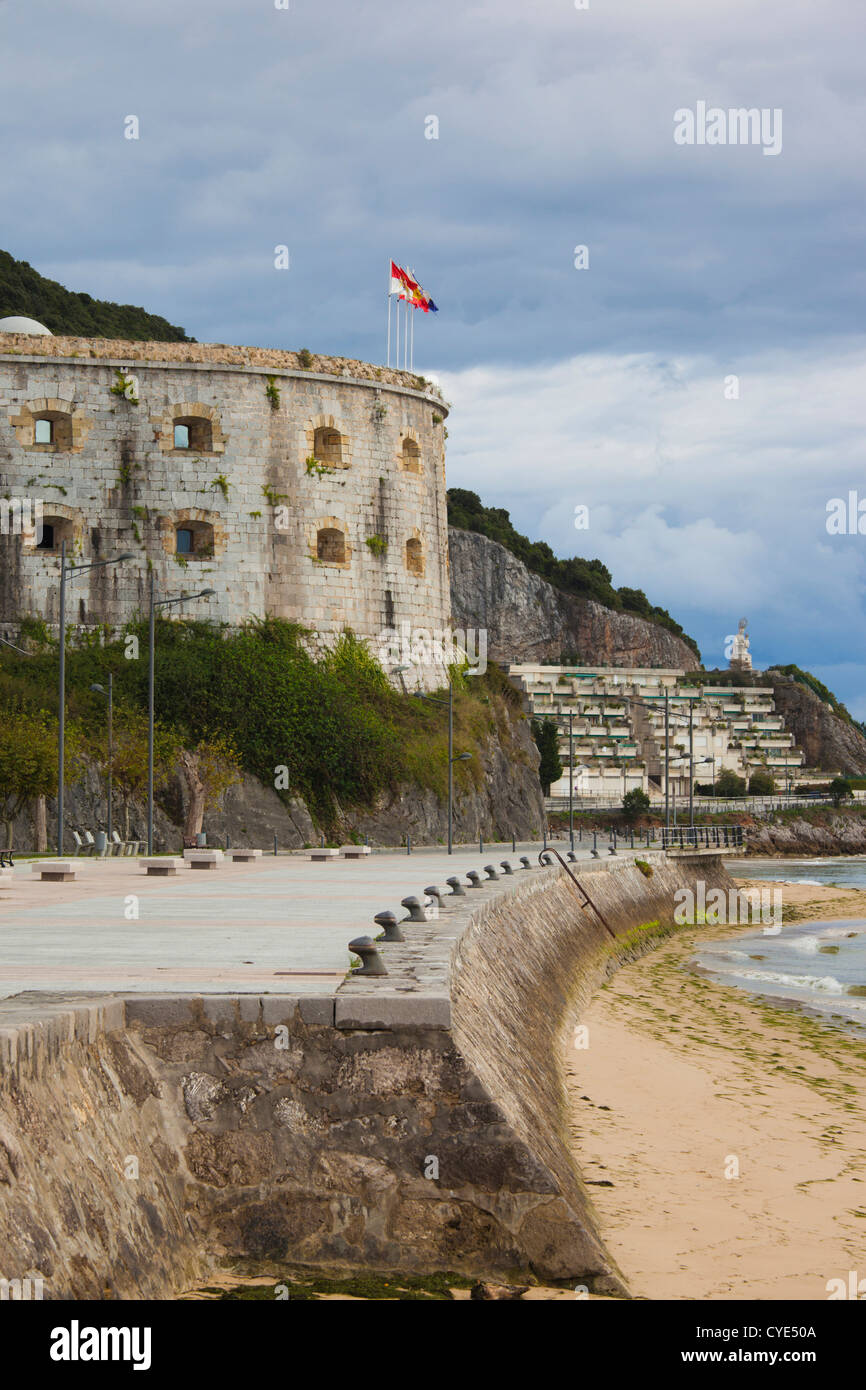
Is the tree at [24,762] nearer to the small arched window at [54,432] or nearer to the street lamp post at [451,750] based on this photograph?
the small arched window at [54,432]

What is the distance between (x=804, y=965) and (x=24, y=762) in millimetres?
18441

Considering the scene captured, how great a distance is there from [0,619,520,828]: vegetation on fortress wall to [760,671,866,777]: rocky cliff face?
88651 millimetres

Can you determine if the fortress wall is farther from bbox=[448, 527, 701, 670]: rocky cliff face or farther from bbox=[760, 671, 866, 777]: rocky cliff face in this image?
bbox=[760, 671, 866, 777]: rocky cliff face

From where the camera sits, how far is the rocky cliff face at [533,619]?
420 feet

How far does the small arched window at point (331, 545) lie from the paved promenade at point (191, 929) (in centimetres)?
2412

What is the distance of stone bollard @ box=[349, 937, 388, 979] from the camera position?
7840 mm

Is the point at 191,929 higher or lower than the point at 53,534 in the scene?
lower

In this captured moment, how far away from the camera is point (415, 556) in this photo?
47.5 m

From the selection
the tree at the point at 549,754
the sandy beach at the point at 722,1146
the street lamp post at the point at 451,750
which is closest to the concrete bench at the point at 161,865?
the sandy beach at the point at 722,1146

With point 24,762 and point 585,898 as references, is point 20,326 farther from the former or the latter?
point 585,898

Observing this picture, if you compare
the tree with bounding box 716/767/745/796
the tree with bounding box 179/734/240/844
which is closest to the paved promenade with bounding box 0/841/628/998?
the tree with bounding box 179/734/240/844

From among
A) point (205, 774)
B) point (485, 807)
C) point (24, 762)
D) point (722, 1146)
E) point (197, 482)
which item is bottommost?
point (722, 1146)

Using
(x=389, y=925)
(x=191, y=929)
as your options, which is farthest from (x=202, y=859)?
(x=389, y=925)

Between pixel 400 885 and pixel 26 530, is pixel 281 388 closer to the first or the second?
pixel 26 530
